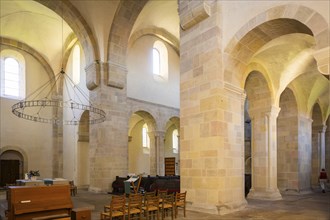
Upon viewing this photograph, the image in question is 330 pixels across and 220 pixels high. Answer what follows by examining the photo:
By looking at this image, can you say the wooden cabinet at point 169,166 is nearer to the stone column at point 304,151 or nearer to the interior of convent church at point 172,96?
the interior of convent church at point 172,96

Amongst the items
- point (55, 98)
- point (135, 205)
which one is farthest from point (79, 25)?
point (135, 205)

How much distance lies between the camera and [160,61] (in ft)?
61.2

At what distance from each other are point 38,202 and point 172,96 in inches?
510

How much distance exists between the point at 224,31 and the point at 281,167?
23.9ft

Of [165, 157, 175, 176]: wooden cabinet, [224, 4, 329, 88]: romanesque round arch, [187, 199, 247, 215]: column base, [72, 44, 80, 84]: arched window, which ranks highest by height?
[72, 44, 80, 84]: arched window

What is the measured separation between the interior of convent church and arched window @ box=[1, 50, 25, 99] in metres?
0.06

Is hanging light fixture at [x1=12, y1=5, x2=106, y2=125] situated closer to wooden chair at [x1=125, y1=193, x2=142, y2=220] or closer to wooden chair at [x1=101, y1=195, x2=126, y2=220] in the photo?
wooden chair at [x1=125, y1=193, x2=142, y2=220]

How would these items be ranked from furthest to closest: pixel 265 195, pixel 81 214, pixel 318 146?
pixel 318 146, pixel 265 195, pixel 81 214

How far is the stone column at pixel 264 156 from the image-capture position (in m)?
10.2

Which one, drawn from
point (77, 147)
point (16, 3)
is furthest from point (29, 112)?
point (16, 3)

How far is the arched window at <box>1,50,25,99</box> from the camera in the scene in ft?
54.4

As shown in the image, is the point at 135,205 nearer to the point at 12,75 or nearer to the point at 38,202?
the point at 38,202

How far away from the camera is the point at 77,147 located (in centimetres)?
1636

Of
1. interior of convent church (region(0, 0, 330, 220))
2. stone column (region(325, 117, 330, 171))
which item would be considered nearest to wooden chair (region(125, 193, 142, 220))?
interior of convent church (region(0, 0, 330, 220))
